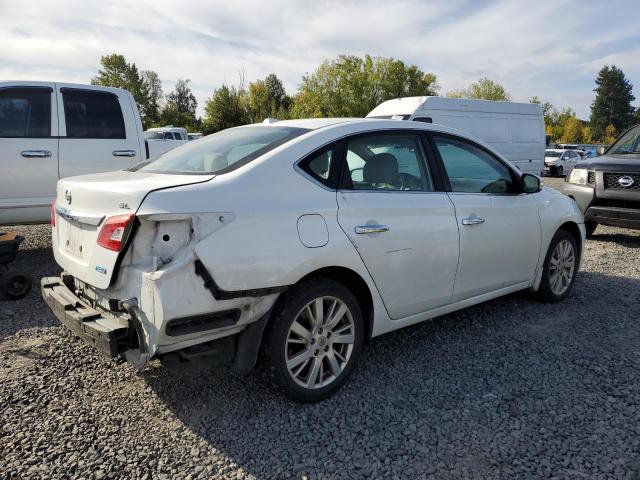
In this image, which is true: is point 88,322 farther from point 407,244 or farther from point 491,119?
point 491,119

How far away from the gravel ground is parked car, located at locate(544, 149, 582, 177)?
27.6 metres

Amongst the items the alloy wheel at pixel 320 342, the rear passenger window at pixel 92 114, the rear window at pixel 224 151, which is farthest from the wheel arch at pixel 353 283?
the rear passenger window at pixel 92 114

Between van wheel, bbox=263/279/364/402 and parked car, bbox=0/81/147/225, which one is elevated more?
parked car, bbox=0/81/147/225

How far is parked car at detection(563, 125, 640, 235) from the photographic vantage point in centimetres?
713

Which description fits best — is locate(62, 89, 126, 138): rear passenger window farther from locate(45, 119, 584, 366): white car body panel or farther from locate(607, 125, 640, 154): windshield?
locate(607, 125, 640, 154): windshield

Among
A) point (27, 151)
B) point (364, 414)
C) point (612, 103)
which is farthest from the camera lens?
point (612, 103)

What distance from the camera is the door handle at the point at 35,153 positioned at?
5.77m

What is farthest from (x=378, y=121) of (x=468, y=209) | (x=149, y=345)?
(x=149, y=345)

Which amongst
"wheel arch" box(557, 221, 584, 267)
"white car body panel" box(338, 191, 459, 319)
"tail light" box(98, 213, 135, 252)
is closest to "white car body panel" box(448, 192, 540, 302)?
"white car body panel" box(338, 191, 459, 319)

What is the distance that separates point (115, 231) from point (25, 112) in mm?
4261

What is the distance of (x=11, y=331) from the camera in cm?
404

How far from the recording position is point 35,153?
582cm

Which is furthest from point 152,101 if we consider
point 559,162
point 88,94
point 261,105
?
point 88,94

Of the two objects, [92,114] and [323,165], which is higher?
[92,114]
